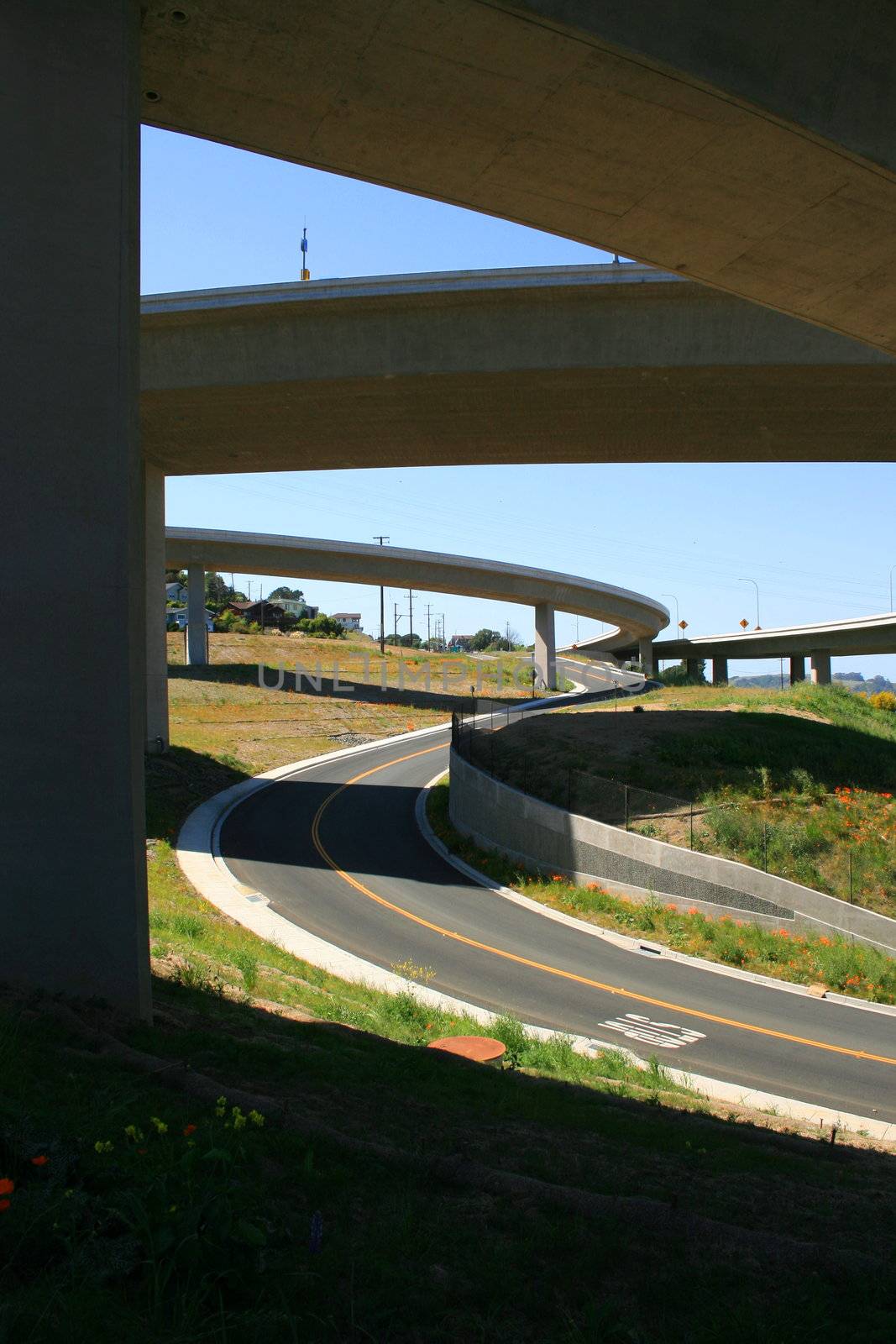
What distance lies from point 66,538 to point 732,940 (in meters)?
16.3

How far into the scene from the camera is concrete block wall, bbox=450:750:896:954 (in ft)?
65.3

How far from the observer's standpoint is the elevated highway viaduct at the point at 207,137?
8266mm

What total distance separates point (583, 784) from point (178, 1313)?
22.9 meters

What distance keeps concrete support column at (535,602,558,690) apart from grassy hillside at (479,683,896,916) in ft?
116

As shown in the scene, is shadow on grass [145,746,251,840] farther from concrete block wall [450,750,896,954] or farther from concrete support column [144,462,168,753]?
concrete block wall [450,750,896,954]

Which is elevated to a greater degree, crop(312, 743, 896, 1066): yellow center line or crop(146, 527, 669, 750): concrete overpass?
crop(146, 527, 669, 750): concrete overpass

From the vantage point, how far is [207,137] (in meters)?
11.2

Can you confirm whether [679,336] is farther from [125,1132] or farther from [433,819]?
[125,1132]

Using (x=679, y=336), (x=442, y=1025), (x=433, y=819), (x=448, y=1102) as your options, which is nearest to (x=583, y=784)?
(x=433, y=819)

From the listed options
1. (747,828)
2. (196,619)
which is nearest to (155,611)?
(747,828)

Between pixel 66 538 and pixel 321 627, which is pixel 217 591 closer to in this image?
pixel 321 627

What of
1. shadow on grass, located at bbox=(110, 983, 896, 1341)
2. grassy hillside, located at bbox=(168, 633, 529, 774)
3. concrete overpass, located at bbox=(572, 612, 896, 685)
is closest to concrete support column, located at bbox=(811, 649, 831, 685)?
concrete overpass, located at bbox=(572, 612, 896, 685)

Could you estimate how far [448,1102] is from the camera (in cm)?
786

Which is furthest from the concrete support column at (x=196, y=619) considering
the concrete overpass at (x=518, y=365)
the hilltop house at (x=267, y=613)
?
the concrete overpass at (x=518, y=365)
